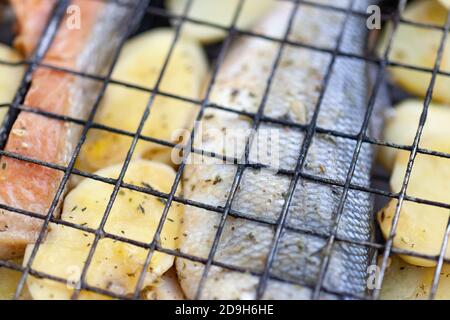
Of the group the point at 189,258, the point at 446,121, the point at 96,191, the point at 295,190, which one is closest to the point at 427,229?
the point at 295,190

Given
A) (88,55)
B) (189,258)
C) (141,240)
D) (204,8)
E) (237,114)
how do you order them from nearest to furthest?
(189,258)
(141,240)
(237,114)
(88,55)
(204,8)

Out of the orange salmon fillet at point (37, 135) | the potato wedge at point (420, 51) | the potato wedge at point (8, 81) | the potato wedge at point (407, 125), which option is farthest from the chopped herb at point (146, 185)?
the potato wedge at point (420, 51)

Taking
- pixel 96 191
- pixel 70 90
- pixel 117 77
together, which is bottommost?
pixel 96 191

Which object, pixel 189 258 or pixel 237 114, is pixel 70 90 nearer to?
pixel 237 114

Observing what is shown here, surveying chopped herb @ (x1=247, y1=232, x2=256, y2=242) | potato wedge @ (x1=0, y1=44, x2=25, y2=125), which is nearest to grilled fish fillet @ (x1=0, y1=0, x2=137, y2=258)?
potato wedge @ (x1=0, y1=44, x2=25, y2=125)

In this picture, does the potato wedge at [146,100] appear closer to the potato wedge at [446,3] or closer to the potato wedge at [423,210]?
the potato wedge at [423,210]

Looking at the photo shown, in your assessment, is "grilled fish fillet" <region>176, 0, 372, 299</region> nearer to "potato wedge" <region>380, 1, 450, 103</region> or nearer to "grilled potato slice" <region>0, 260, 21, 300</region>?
"potato wedge" <region>380, 1, 450, 103</region>

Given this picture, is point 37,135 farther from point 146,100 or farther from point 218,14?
point 218,14

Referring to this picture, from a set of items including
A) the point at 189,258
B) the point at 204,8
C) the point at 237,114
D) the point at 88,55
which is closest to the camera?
the point at 189,258

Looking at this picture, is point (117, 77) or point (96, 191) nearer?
point (96, 191)
